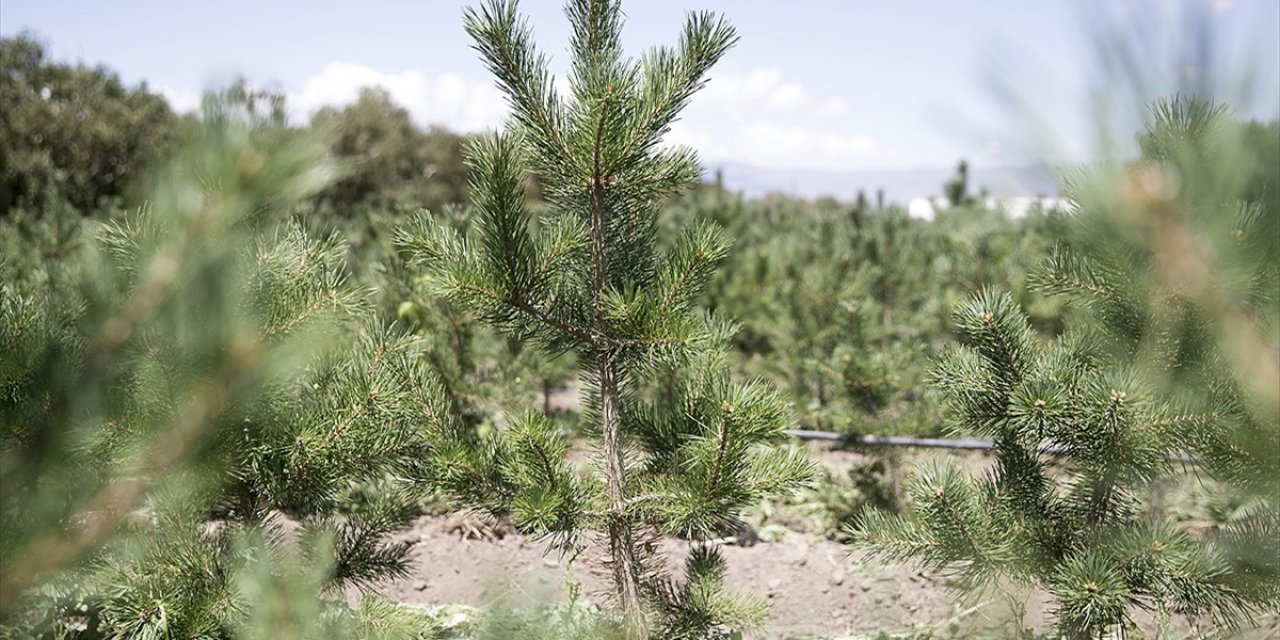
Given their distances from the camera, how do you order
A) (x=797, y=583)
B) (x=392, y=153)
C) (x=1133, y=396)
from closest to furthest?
(x=1133, y=396) < (x=797, y=583) < (x=392, y=153)

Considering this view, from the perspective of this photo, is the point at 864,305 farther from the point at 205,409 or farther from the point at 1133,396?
the point at 205,409

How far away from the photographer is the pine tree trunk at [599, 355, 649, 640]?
2.59 m

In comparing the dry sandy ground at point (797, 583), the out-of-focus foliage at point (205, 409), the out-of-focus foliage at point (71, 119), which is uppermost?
the out-of-focus foliage at point (71, 119)

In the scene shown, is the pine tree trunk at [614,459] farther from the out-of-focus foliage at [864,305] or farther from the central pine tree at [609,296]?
the out-of-focus foliage at [864,305]

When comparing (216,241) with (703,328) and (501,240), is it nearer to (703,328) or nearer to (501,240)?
(501,240)

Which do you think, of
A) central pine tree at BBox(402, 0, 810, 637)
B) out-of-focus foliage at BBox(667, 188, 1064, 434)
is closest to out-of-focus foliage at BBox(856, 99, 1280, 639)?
out-of-focus foliage at BBox(667, 188, 1064, 434)

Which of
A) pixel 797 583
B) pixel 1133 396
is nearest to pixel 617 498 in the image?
pixel 1133 396

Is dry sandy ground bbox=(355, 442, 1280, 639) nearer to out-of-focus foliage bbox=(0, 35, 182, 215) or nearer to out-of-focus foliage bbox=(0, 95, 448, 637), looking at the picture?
out-of-focus foliage bbox=(0, 95, 448, 637)

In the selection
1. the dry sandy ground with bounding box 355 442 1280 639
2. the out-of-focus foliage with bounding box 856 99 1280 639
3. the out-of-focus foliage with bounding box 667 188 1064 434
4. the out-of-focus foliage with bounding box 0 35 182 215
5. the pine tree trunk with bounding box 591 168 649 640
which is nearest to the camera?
the out-of-focus foliage with bounding box 856 99 1280 639

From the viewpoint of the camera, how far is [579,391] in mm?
2770

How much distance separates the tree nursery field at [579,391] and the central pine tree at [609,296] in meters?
0.01

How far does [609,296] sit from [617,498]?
588 millimetres

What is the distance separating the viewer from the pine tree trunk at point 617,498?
8.49 feet

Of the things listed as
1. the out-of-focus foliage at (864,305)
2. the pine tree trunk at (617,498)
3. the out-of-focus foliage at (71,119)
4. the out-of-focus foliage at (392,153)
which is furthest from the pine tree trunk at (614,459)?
the out-of-focus foliage at (392,153)
